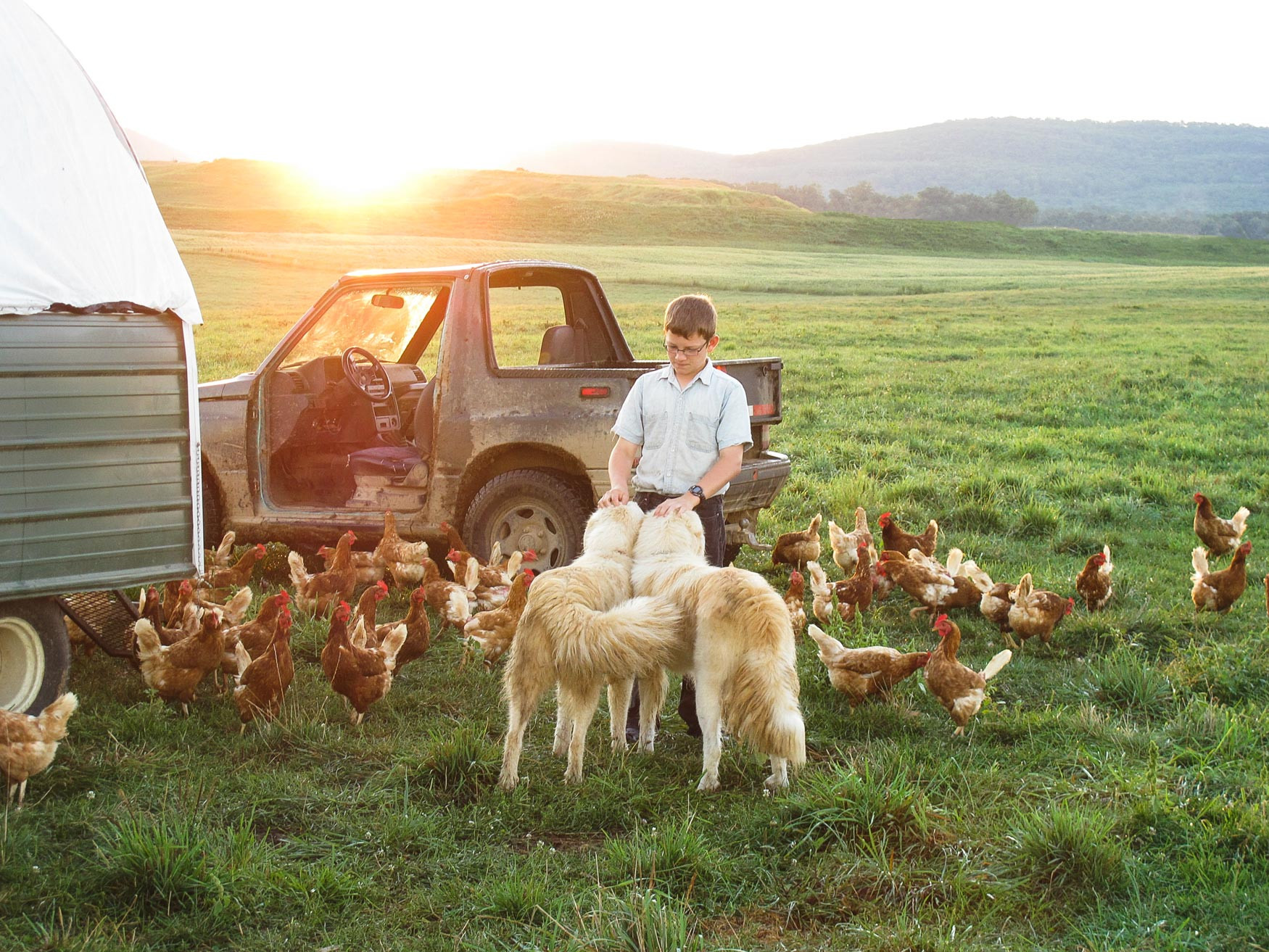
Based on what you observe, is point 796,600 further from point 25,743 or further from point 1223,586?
point 25,743

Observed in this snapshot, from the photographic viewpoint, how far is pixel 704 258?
59.1 m

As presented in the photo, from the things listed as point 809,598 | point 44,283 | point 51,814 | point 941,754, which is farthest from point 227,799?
point 809,598

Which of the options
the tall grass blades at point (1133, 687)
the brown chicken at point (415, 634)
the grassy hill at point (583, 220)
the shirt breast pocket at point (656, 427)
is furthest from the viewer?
the grassy hill at point (583, 220)

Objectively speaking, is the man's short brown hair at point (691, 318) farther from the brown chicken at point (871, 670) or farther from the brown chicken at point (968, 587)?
the brown chicken at point (968, 587)

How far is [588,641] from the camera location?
13.6 ft

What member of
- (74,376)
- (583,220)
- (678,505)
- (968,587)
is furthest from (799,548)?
(583,220)

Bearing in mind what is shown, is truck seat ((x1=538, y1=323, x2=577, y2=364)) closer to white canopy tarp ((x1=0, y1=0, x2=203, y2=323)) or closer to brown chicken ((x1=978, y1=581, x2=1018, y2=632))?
white canopy tarp ((x1=0, y1=0, x2=203, y2=323))

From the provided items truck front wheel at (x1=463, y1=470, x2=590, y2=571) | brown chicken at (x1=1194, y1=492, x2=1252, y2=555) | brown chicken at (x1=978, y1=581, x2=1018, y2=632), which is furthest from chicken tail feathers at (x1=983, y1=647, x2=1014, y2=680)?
brown chicken at (x1=1194, y1=492, x2=1252, y2=555)

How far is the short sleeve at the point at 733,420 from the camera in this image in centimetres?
486

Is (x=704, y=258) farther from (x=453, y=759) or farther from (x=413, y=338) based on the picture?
(x=453, y=759)

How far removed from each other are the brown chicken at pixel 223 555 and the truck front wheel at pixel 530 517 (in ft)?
5.70

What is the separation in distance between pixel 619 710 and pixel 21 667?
2.75m

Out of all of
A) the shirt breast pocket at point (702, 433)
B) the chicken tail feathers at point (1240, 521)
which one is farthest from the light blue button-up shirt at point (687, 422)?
the chicken tail feathers at point (1240, 521)

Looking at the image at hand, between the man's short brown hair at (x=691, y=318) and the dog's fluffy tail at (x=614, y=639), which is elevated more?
the man's short brown hair at (x=691, y=318)
